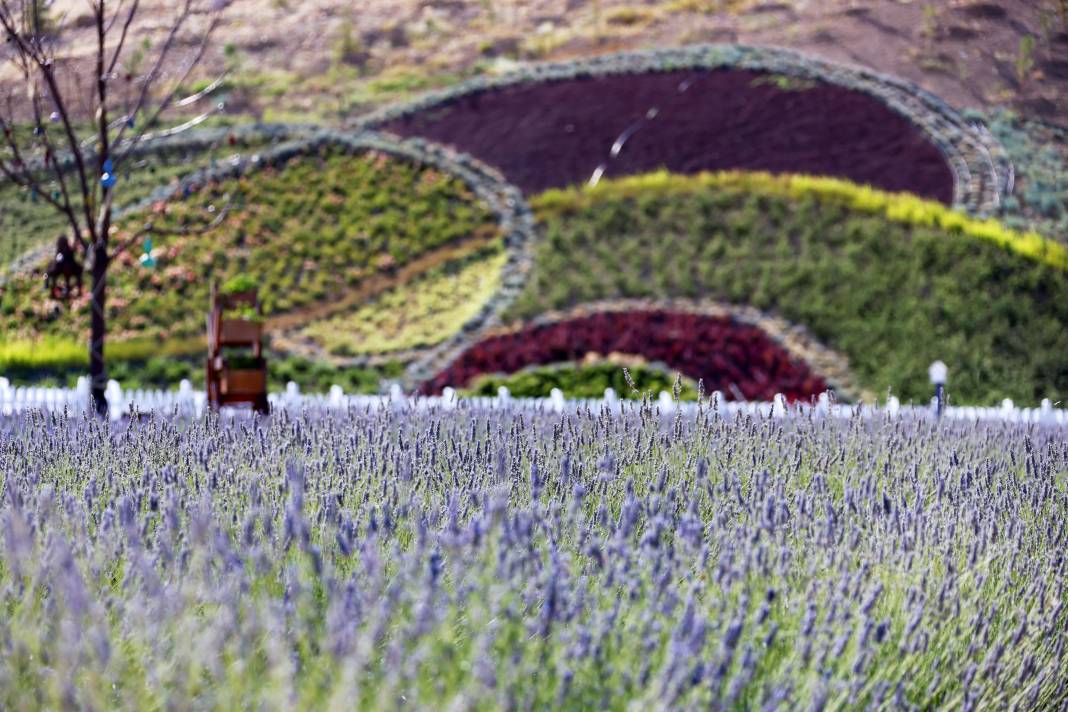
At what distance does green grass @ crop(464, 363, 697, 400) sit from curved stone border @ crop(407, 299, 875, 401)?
1038mm

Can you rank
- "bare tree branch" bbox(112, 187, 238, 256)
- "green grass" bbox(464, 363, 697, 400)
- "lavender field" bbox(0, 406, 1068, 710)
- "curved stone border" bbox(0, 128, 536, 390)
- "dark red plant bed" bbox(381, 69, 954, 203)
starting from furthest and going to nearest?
"dark red plant bed" bbox(381, 69, 954, 203), "curved stone border" bbox(0, 128, 536, 390), "green grass" bbox(464, 363, 697, 400), "bare tree branch" bbox(112, 187, 238, 256), "lavender field" bbox(0, 406, 1068, 710)

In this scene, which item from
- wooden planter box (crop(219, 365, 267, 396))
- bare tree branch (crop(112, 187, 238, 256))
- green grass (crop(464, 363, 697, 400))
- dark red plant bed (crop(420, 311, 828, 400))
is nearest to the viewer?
wooden planter box (crop(219, 365, 267, 396))

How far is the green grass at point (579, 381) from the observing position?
39.0 feet

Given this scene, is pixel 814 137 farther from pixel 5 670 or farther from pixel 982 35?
pixel 5 670

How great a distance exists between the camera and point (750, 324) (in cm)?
1309

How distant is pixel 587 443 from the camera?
4.13 meters

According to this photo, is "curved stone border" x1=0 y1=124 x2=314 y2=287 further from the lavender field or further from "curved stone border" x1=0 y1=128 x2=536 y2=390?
the lavender field

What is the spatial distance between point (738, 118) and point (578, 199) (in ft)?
7.39

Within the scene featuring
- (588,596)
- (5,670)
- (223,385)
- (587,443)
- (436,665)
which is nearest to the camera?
(5,670)

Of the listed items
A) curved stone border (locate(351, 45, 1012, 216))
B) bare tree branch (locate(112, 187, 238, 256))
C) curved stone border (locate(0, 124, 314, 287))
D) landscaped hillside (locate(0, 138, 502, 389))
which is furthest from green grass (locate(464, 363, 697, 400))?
curved stone border (locate(0, 124, 314, 287))

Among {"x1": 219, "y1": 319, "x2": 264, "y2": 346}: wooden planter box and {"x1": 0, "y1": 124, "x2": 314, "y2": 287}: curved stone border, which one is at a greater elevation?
{"x1": 0, "y1": 124, "x2": 314, "y2": 287}: curved stone border

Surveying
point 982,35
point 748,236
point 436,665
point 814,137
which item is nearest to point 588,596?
point 436,665

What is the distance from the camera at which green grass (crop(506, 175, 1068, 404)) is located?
499 inches

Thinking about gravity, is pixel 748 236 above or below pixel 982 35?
below
